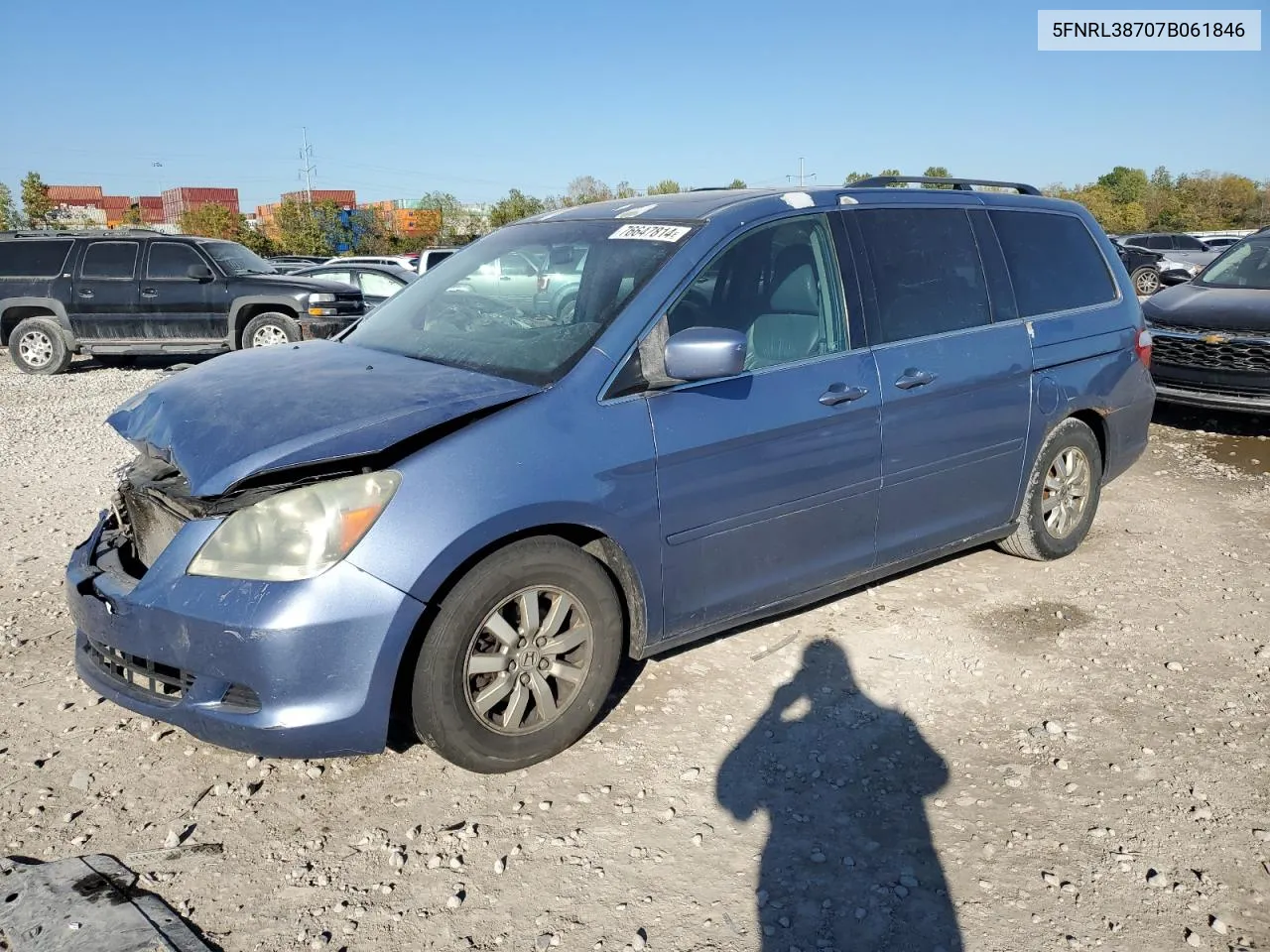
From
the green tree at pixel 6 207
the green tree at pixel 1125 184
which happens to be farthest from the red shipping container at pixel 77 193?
the green tree at pixel 1125 184

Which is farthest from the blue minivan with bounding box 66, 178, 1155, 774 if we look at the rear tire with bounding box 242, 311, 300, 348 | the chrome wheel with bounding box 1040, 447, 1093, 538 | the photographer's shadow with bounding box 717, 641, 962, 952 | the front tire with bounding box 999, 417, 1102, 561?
the rear tire with bounding box 242, 311, 300, 348

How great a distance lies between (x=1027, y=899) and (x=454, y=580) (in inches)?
73.2

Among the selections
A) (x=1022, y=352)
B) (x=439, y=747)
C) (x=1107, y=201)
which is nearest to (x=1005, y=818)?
(x=439, y=747)

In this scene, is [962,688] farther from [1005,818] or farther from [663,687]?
[663,687]

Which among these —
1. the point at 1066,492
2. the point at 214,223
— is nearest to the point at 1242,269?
the point at 1066,492

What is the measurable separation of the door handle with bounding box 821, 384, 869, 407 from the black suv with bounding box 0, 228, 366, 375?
10.0 m

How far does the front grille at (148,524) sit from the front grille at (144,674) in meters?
0.30

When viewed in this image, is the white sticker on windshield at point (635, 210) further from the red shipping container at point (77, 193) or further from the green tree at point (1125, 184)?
the red shipping container at point (77, 193)

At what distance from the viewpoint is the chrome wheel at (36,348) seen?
12688 mm

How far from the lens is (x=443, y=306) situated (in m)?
4.11

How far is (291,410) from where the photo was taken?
3.11m

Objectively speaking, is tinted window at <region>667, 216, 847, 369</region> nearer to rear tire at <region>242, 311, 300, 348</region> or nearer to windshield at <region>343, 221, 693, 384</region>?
windshield at <region>343, 221, 693, 384</region>

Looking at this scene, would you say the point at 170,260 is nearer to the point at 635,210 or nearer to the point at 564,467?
the point at 635,210

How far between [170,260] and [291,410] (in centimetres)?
1112
